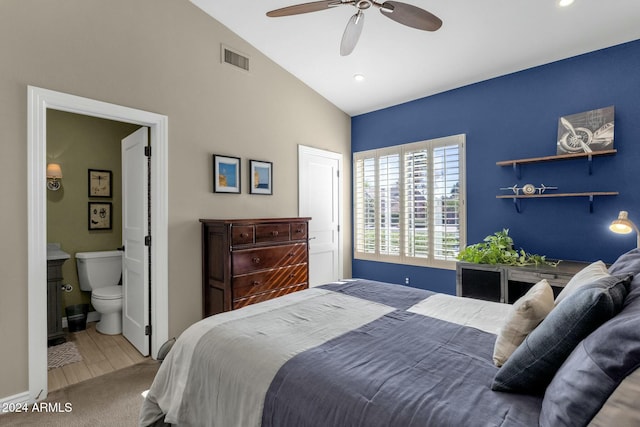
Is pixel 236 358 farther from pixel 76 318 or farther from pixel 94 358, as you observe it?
pixel 76 318

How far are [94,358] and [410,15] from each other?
3786 mm

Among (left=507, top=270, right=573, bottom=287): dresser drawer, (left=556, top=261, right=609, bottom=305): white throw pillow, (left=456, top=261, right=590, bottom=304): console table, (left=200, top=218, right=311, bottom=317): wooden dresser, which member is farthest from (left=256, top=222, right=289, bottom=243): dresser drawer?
(left=556, top=261, right=609, bottom=305): white throw pillow

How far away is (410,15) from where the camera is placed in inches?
83.9

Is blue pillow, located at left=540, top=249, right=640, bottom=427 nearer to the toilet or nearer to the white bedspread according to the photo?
the white bedspread

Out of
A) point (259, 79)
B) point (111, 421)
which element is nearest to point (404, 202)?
point (259, 79)

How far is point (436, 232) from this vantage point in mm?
4133

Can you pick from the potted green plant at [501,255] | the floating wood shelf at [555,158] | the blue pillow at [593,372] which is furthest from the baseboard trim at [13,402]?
the floating wood shelf at [555,158]

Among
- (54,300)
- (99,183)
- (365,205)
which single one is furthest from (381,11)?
(99,183)

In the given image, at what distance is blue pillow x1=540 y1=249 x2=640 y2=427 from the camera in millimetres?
797

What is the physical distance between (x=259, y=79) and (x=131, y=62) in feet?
4.47

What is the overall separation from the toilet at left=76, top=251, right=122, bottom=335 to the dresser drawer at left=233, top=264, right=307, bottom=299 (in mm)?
1500

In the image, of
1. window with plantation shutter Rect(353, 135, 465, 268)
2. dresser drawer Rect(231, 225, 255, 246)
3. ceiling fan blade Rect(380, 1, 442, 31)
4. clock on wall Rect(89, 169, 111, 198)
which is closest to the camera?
ceiling fan blade Rect(380, 1, 442, 31)

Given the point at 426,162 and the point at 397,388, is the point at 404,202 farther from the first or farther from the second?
the point at 397,388

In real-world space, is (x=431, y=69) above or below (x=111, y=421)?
above
